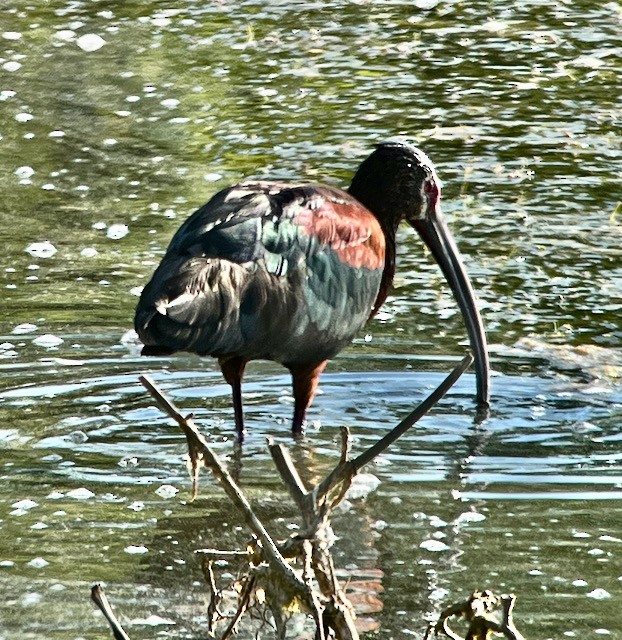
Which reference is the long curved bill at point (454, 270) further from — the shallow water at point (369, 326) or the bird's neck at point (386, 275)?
the bird's neck at point (386, 275)

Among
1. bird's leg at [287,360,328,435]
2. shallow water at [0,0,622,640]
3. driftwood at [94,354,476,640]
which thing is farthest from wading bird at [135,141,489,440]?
driftwood at [94,354,476,640]

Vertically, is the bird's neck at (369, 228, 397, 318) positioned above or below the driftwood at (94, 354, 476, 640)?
below

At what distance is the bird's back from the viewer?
5059mm

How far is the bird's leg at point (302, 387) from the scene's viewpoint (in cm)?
587

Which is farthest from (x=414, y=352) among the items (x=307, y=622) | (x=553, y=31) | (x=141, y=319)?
(x=553, y=31)

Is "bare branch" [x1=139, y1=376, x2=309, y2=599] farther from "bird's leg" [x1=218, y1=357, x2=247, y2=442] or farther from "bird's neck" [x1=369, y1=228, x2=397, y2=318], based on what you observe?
"bird's neck" [x1=369, y1=228, x2=397, y2=318]

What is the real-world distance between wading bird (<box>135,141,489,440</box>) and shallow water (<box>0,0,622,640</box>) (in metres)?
0.31

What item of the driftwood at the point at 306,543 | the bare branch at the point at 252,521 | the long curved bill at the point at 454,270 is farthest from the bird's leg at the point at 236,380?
the bare branch at the point at 252,521

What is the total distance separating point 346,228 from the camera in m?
5.89

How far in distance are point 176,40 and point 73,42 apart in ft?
2.33

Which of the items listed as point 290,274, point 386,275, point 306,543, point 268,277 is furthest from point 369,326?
point 306,543

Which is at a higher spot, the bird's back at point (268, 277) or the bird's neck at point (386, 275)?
the bird's back at point (268, 277)

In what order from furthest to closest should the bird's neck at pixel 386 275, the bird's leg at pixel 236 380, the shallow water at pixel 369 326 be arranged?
the bird's neck at pixel 386 275
the bird's leg at pixel 236 380
the shallow water at pixel 369 326

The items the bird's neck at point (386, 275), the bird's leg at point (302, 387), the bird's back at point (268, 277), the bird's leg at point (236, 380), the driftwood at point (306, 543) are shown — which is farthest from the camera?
the bird's neck at point (386, 275)
